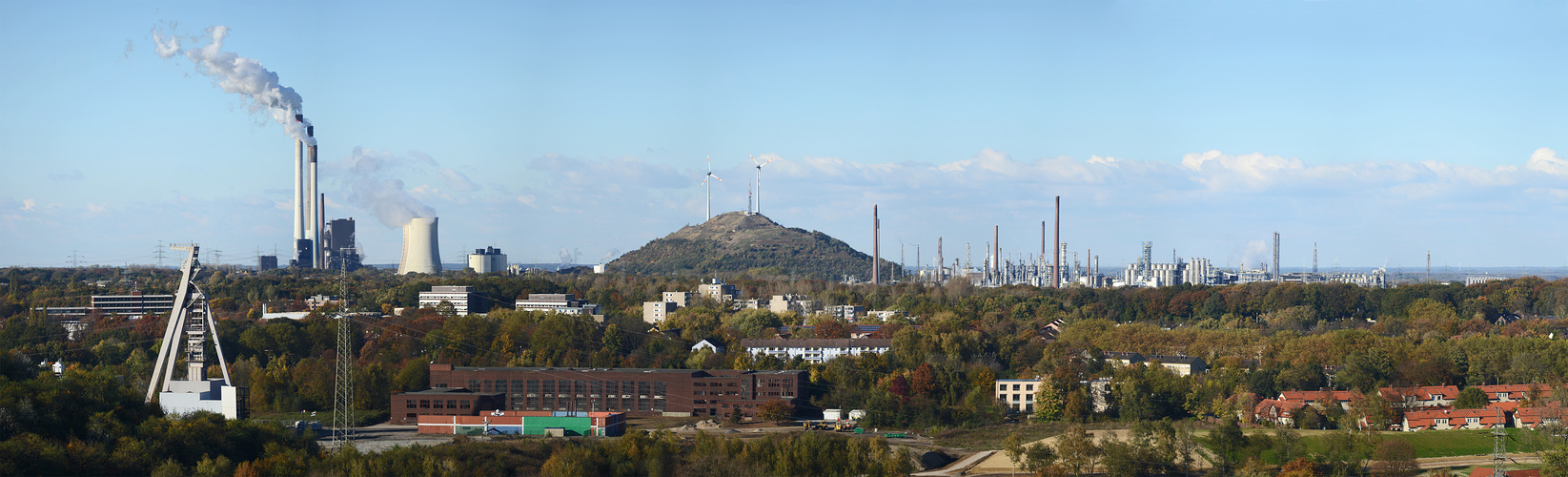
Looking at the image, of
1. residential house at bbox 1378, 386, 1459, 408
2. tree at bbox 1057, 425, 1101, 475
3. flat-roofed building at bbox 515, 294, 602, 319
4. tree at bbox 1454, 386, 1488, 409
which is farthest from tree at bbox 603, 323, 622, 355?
tree at bbox 1454, 386, 1488, 409

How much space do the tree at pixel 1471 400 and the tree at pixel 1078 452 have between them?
10.0m

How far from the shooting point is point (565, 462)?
2045 centimetres

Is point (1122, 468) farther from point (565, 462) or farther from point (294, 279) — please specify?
point (294, 279)

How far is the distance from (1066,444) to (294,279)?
148 ft

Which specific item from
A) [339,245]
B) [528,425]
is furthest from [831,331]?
[339,245]

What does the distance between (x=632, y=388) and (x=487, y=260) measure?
61989mm

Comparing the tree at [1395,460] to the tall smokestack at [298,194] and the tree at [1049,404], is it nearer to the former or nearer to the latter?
the tree at [1049,404]

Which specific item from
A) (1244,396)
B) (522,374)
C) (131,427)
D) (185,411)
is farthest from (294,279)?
(1244,396)

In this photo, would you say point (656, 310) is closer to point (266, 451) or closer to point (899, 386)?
point (899, 386)

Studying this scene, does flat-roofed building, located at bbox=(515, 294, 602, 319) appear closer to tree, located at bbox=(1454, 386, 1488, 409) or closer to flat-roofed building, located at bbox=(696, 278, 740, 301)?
flat-roofed building, located at bbox=(696, 278, 740, 301)

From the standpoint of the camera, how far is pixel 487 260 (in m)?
91.8

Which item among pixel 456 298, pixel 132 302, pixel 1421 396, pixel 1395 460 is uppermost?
pixel 456 298

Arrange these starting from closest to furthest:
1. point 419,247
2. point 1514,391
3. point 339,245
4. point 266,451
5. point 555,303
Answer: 1. point 266,451
2. point 1514,391
3. point 555,303
4. point 419,247
5. point 339,245

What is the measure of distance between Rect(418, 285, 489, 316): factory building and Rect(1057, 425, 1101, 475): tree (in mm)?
34117
